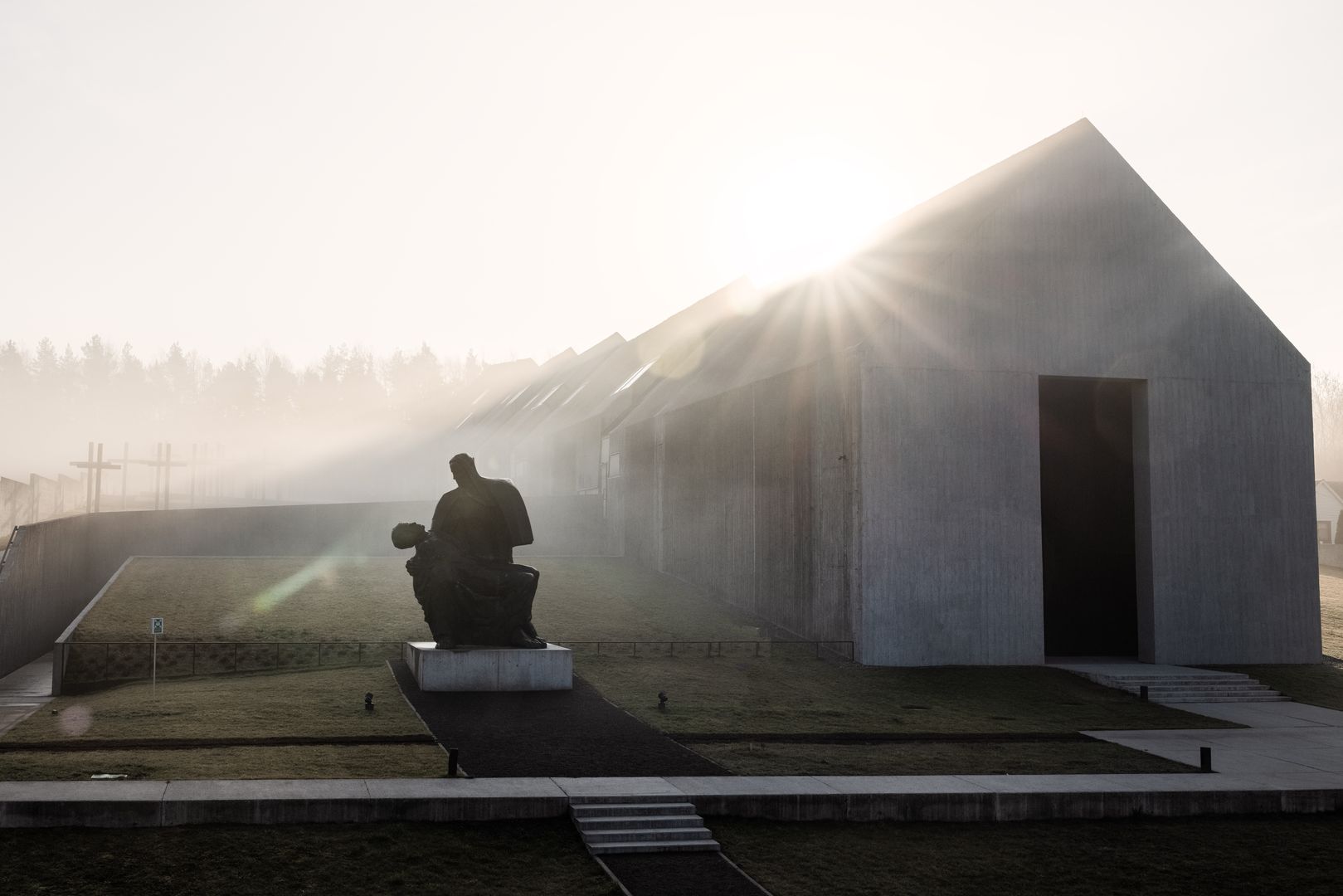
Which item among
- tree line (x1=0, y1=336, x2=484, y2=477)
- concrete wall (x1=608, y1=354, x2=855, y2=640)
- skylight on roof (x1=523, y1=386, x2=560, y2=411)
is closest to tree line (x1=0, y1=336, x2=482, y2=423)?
tree line (x1=0, y1=336, x2=484, y2=477)

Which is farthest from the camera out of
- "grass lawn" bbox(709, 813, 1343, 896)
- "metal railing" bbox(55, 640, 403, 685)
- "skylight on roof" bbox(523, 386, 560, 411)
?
"skylight on roof" bbox(523, 386, 560, 411)

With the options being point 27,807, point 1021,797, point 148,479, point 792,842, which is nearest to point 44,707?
point 27,807

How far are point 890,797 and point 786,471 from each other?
15.8 meters

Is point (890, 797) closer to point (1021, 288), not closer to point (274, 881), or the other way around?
point (274, 881)

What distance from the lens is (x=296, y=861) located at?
9992mm

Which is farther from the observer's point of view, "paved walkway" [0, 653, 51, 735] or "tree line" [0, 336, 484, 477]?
"tree line" [0, 336, 484, 477]

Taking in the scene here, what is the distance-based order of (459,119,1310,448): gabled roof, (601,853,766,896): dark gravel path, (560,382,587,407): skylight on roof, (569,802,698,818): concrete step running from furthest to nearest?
1. (560,382,587,407): skylight on roof
2. (459,119,1310,448): gabled roof
3. (569,802,698,818): concrete step
4. (601,853,766,896): dark gravel path

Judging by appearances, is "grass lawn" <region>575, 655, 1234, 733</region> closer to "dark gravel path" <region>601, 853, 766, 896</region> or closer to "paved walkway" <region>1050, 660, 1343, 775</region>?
"paved walkway" <region>1050, 660, 1343, 775</region>

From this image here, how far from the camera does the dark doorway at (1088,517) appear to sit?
26703mm

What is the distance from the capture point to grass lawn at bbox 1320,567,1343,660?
29.0 metres

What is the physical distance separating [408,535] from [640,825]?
32.6ft

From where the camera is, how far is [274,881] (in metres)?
9.56

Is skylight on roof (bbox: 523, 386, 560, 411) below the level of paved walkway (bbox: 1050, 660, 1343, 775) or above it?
above

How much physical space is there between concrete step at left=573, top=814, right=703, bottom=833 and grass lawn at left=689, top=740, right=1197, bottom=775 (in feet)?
7.19
